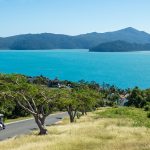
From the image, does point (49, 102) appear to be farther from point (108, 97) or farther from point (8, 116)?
point (108, 97)

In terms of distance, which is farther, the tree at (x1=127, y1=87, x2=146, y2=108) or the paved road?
the tree at (x1=127, y1=87, x2=146, y2=108)

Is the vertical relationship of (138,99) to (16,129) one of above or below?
below

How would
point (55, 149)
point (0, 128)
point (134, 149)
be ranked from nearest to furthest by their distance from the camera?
point (134, 149) < point (55, 149) < point (0, 128)

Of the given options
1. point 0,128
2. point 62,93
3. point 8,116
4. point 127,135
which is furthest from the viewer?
point 8,116

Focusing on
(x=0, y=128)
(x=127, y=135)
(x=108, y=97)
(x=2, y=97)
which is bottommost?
(x=108, y=97)

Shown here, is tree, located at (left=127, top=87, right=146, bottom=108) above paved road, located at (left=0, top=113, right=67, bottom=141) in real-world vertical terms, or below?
below

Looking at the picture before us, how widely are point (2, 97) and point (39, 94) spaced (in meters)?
4.93

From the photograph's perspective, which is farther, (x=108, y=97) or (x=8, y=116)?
(x=108, y=97)

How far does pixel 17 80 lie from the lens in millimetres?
36125

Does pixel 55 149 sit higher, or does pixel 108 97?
pixel 55 149

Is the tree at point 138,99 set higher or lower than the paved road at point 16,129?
lower

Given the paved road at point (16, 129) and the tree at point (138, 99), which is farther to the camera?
the tree at point (138, 99)

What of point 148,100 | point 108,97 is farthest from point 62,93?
point 108,97

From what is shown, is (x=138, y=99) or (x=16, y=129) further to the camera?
(x=138, y=99)
